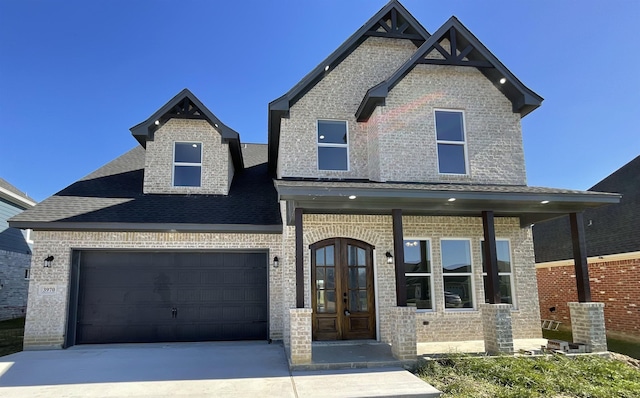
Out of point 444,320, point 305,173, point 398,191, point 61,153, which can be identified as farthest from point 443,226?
point 61,153

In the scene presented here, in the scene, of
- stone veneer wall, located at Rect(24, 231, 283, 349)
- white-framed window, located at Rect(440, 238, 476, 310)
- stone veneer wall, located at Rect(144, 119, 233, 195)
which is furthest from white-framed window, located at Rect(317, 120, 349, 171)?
white-framed window, located at Rect(440, 238, 476, 310)

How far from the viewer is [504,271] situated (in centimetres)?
1023

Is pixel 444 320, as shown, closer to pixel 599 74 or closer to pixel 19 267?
pixel 599 74

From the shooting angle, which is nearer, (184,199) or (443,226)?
(443,226)

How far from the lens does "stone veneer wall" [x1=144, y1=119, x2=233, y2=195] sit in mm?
11281

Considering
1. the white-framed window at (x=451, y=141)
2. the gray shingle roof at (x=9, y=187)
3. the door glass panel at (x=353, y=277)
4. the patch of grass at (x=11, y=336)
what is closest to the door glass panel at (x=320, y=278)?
the door glass panel at (x=353, y=277)

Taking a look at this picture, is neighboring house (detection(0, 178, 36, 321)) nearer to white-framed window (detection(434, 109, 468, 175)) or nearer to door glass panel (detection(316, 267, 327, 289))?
door glass panel (detection(316, 267, 327, 289))

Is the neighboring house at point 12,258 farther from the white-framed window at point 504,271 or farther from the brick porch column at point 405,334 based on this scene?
the white-framed window at point 504,271

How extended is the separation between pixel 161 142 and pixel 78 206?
8.68 feet

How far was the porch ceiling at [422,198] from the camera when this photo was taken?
764cm

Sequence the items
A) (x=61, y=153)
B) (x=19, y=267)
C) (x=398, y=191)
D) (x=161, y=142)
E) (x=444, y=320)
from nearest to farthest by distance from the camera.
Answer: (x=398, y=191)
(x=444, y=320)
(x=161, y=142)
(x=19, y=267)
(x=61, y=153)

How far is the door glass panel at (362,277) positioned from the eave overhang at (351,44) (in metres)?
4.22

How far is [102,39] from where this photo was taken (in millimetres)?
A: 14484

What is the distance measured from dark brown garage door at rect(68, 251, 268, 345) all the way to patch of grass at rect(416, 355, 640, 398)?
4.81 m
